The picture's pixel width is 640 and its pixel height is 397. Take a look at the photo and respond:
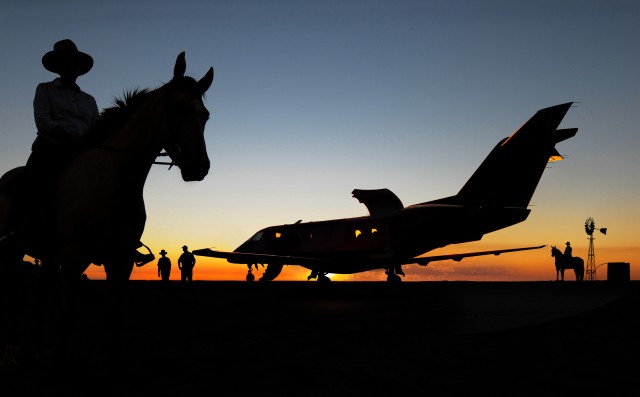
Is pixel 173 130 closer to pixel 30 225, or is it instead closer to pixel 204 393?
pixel 30 225

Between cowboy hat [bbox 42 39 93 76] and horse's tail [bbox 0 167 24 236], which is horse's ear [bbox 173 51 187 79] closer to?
cowboy hat [bbox 42 39 93 76]

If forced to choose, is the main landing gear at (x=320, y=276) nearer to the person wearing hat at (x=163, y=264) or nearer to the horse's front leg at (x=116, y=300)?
the person wearing hat at (x=163, y=264)

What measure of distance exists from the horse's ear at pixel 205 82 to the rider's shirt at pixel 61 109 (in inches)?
61.0

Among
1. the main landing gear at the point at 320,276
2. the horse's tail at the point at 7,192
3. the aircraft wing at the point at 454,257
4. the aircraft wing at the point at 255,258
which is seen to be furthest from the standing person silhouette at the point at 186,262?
the horse's tail at the point at 7,192

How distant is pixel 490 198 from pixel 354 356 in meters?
22.2

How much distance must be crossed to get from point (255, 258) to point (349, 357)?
81.4 feet

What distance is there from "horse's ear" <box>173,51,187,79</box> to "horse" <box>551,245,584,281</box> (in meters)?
43.5

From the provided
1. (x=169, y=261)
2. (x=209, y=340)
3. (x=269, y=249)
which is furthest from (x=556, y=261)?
(x=209, y=340)

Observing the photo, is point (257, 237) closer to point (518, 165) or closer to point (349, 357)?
point (518, 165)

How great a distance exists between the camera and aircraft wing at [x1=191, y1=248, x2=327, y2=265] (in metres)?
31.9

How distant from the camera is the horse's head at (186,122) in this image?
6.05m

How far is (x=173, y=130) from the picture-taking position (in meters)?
6.25

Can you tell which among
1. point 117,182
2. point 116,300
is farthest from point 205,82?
point 116,300

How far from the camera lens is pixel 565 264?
150 feet
